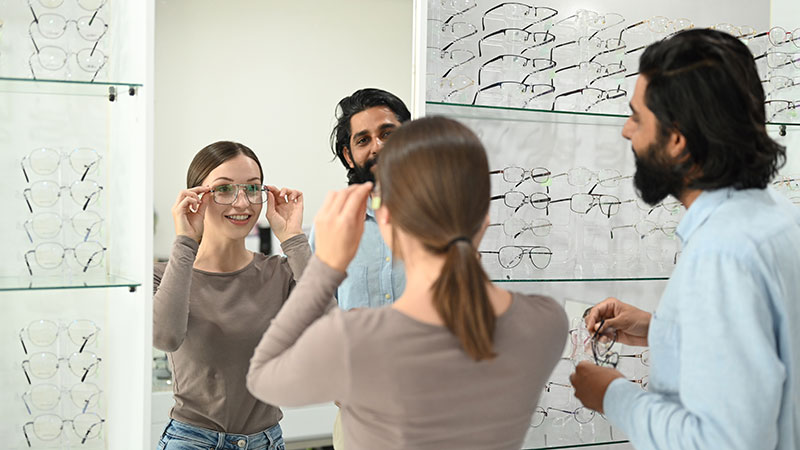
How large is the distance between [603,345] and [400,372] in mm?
922

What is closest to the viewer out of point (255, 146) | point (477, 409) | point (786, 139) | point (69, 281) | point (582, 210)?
point (477, 409)

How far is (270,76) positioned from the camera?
1854 mm

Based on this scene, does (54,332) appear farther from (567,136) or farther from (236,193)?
(567,136)

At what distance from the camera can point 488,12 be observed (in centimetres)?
209

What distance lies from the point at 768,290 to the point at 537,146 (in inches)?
38.3

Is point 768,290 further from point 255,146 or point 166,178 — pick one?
point 166,178

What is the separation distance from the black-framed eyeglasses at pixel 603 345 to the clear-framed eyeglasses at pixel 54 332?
4.12 ft

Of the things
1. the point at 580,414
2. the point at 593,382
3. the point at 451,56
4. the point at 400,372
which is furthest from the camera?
the point at 580,414

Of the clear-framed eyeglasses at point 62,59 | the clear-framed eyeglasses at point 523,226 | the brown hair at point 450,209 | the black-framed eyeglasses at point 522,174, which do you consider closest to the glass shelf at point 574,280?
the clear-framed eyeglasses at point 523,226

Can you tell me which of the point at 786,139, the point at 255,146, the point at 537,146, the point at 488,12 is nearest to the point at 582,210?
the point at 537,146

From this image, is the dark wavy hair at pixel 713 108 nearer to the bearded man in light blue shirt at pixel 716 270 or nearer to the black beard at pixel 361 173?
the bearded man in light blue shirt at pixel 716 270

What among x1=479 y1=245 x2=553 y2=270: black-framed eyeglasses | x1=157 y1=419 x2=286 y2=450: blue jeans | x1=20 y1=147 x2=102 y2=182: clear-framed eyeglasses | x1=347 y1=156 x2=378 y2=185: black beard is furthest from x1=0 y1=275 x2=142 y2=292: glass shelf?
x1=479 y1=245 x2=553 y2=270: black-framed eyeglasses

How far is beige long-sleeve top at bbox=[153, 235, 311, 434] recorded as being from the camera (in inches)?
67.8

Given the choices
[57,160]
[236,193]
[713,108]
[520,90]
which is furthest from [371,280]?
[713,108]
